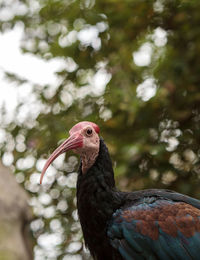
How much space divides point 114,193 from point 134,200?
123 mm

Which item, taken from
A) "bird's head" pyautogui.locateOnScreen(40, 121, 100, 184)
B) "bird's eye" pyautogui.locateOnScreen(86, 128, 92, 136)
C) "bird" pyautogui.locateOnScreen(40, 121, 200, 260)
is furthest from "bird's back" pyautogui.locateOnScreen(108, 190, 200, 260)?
"bird's eye" pyautogui.locateOnScreen(86, 128, 92, 136)

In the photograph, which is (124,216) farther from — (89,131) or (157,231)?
(89,131)

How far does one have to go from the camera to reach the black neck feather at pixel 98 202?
2867 millimetres

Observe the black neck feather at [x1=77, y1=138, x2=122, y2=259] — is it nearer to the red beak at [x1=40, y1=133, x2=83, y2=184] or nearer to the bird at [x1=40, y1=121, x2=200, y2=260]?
the bird at [x1=40, y1=121, x2=200, y2=260]

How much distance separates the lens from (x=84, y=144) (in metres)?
2.96

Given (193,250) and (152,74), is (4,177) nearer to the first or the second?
(152,74)

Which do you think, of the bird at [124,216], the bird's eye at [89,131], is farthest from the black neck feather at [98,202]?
the bird's eye at [89,131]

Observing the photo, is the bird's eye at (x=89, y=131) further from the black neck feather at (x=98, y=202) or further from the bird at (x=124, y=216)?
the black neck feather at (x=98, y=202)

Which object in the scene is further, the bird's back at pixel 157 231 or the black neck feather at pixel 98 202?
the black neck feather at pixel 98 202

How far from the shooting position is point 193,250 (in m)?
2.73

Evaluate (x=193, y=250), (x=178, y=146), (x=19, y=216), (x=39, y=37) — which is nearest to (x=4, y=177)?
(x=19, y=216)

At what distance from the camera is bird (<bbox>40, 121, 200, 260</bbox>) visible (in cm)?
→ 274

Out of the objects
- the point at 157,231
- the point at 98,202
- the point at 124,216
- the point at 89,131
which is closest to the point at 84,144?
the point at 89,131

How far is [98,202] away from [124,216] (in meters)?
0.18
